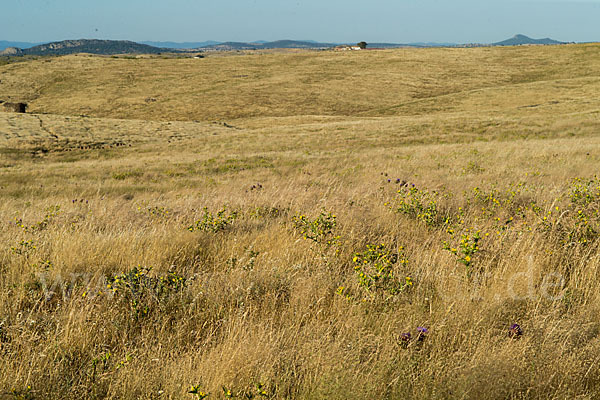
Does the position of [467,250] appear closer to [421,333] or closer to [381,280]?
[381,280]

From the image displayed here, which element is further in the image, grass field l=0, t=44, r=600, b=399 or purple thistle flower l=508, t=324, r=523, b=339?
purple thistle flower l=508, t=324, r=523, b=339

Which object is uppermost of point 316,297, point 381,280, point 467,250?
point 467,250

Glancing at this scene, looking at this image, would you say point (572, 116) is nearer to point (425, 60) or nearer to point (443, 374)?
point (443, 374)

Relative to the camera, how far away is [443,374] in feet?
8.18

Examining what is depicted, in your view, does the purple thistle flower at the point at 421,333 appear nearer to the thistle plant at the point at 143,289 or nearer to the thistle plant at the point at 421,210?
the thistle plant at the point at 143,289

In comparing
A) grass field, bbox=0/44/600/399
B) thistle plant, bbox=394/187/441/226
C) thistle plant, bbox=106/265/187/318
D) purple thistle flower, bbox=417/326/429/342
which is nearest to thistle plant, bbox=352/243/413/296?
grass field, bbox=0/44/600/399

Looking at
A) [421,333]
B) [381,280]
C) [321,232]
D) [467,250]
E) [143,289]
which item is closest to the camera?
[421,333]

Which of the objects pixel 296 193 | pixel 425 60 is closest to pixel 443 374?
pixel 296 193

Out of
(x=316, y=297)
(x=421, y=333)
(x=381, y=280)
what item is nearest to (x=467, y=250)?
(x=381, y=280)

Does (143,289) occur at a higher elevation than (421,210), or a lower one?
lower

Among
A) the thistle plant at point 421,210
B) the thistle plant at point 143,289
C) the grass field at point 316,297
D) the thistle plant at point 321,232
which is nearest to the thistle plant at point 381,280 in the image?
the grass field at point 316,297

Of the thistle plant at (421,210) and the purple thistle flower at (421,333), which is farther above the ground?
the thistle plant at (421,210)

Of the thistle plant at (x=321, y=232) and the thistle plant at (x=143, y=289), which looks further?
the thistle plant at (x=321, y=232)

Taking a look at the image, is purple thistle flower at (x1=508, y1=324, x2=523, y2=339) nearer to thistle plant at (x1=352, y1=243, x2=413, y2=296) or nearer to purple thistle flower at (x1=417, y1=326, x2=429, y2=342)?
purple thistle flower at (x1=417, y1=326, x2=429, y2=342)
